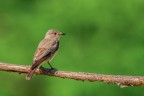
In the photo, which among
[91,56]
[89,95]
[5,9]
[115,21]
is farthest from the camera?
[5,9]

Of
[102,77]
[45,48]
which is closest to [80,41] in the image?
[45,48]

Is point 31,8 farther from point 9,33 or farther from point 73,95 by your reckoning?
point 73,95

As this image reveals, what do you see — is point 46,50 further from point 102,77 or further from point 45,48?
point 102,77

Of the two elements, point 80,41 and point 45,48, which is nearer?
point 45,48

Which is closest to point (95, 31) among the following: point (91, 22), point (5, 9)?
point (91, 22)

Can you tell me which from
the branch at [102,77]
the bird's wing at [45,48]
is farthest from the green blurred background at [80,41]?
the branch at [102,77]

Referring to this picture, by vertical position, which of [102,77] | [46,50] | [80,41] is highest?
[102,77]

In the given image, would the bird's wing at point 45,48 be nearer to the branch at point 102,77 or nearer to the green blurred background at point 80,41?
the branch at point 102,77
